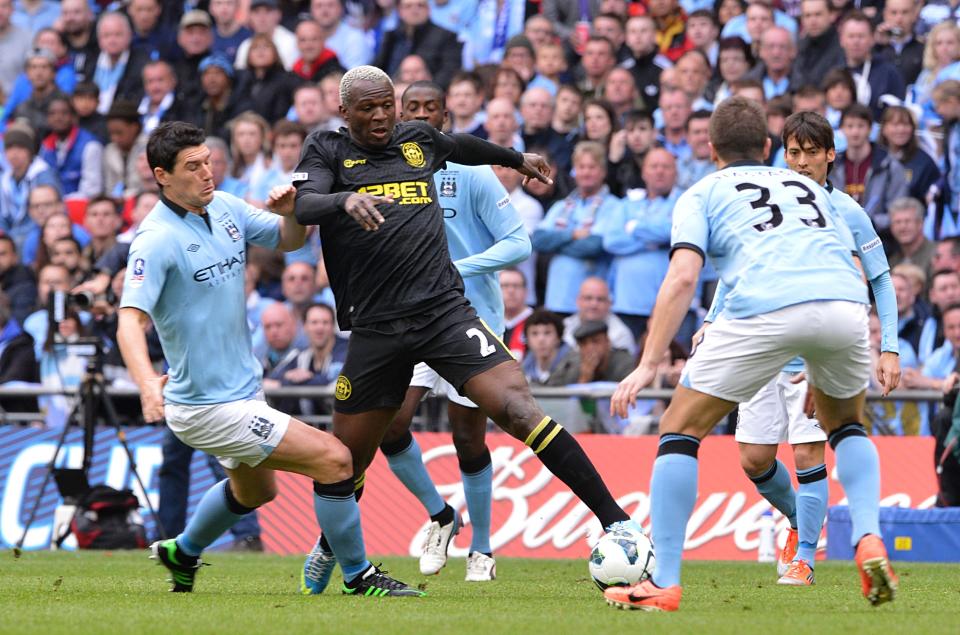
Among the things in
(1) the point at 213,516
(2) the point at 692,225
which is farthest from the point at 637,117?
(2) the point at 692,225

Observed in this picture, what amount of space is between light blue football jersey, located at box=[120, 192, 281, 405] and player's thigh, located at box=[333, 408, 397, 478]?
1.66 ft

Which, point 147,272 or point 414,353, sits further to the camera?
point 414,353

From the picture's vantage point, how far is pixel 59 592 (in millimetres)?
8992

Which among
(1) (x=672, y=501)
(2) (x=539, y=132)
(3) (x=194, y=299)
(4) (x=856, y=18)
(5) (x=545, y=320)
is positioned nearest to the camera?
(1) (x=672, y=501)

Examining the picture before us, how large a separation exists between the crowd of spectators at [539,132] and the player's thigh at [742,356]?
5.96m

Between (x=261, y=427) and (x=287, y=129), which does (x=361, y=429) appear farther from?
(x=287, y=129)

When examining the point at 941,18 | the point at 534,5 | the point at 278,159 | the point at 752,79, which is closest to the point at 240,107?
the point at 278,159

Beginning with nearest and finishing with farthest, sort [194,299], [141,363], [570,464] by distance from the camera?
[141,363], [570,464], [194,299]

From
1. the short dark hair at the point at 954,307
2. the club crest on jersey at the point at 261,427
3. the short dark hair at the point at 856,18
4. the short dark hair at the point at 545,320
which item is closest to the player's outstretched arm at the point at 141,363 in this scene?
the club crest on jersey at the point at 261,427

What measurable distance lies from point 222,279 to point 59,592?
2.06 m

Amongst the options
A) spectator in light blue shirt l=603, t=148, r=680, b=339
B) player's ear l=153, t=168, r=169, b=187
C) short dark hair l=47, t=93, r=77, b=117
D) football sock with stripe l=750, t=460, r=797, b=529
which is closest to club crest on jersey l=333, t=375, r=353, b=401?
player's ear l=153, t=168, r=169, b=187

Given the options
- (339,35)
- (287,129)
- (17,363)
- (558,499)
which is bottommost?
(558,499)

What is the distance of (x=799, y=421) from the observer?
9.88 m

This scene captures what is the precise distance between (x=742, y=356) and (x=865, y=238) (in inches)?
69.9
